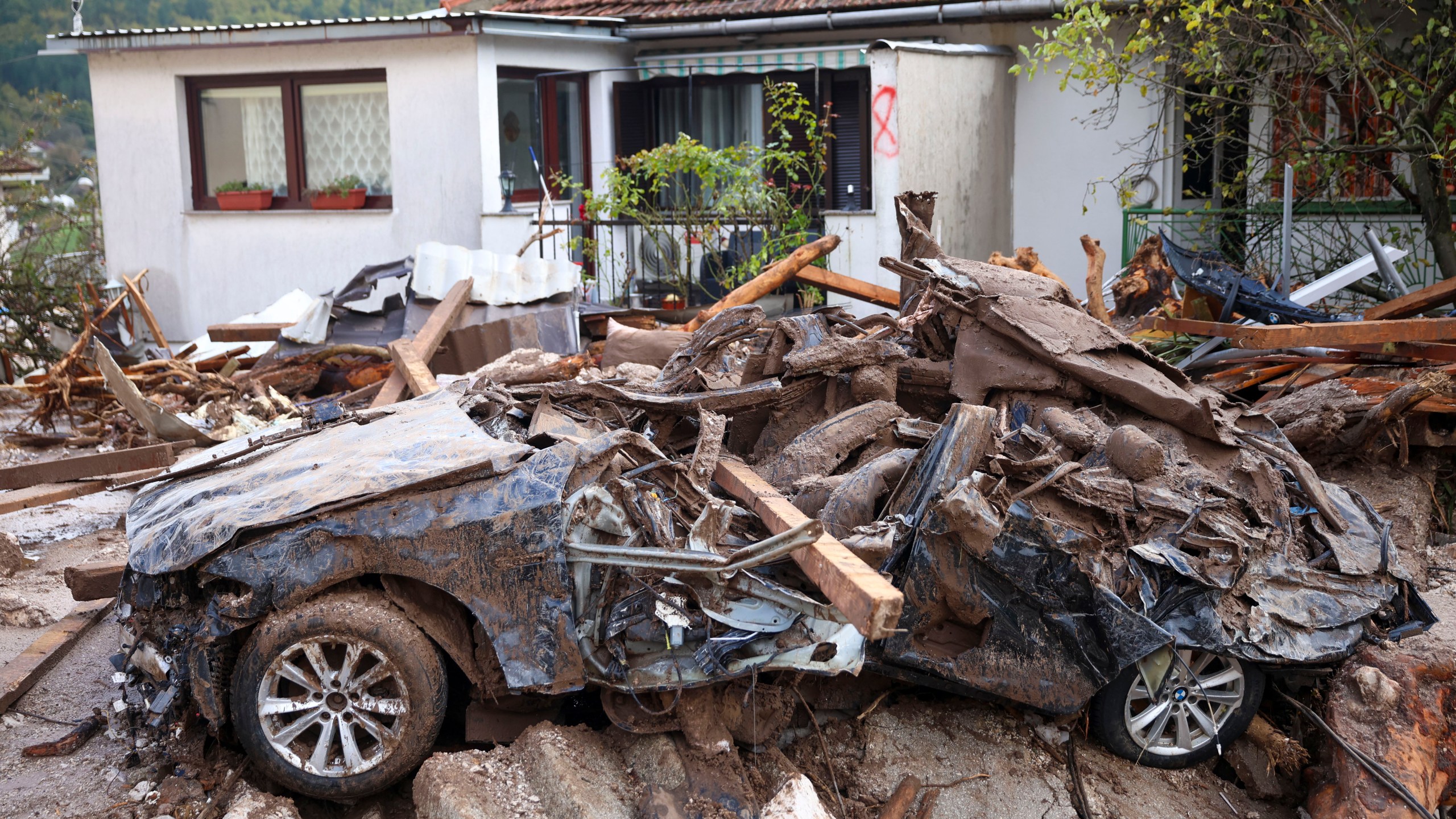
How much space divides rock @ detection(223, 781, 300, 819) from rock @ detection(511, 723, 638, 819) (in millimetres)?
883

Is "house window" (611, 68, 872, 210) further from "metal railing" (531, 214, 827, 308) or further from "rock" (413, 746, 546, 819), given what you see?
"rock" (413, 746, 546, 819)

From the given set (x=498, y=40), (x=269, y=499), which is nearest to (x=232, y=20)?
(x=498, y=40)

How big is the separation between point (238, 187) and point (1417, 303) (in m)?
13.2

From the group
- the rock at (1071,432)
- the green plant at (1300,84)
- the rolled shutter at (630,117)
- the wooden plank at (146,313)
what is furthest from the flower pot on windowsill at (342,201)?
the rock at (1071,432)

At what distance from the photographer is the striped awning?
1357 cm

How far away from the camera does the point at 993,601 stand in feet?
15.1

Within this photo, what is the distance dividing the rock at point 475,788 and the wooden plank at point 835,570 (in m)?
1.34

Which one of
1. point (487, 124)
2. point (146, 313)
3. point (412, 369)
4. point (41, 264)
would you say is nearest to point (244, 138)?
point (146, 313)

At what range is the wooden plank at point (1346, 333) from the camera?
7.45m

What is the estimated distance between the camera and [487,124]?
43.2ft

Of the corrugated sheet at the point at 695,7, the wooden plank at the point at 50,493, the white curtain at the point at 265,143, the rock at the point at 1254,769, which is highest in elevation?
the corrugated sheet at the point at 695,7

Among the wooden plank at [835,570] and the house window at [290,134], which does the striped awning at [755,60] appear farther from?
the wooden plank at [835,570]

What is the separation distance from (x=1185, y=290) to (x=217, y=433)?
→ 315 inches

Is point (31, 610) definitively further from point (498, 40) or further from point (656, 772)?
point (498, 40)
